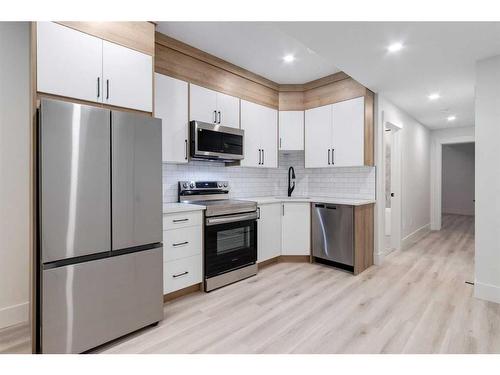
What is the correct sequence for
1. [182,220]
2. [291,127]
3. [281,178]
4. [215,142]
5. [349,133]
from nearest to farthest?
[182,220], [215,142], [349,133], [291,127], [281,178]

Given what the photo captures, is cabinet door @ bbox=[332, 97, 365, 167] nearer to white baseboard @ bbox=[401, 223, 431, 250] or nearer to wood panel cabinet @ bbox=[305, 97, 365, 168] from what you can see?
wood panel cabinet @ bbox=[305, 97, 365, 168]

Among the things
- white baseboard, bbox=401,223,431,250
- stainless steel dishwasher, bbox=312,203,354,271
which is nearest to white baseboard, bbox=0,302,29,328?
stainless steel dishwasher, bbox=312,203,354,271

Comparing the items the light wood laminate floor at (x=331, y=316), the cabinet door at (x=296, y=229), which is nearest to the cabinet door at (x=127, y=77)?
the light wood laminate floor at (x=331, y=316)

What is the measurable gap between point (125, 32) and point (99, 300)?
81.1 inches

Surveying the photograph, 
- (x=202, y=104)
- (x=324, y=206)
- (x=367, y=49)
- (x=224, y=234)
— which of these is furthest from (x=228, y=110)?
(x=324, y=206)

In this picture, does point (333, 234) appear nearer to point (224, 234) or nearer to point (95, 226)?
point (224, 234)

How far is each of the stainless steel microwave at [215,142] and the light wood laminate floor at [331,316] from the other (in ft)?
4.86

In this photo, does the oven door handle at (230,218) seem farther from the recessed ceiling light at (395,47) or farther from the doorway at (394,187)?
the doorway at (394,187)

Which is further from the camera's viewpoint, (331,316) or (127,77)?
(331,316)

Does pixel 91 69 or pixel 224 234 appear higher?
pixel 91 69

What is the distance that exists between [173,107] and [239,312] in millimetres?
2116

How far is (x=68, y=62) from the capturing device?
6.25 feet

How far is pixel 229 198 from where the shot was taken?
3.72 m

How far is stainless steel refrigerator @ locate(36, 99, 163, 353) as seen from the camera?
1672mm
